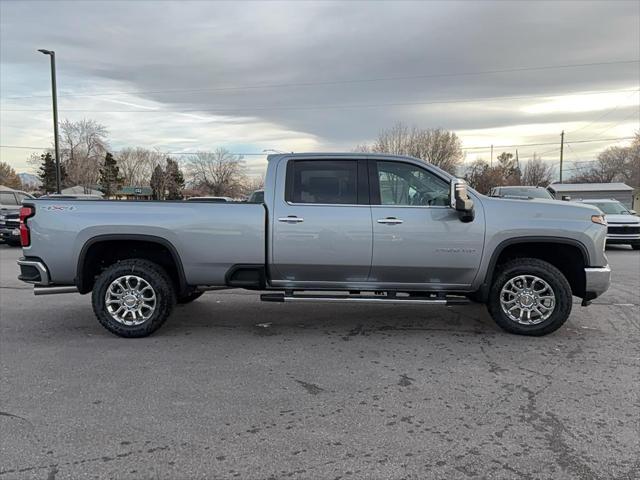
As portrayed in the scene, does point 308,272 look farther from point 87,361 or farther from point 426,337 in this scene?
point 87,361

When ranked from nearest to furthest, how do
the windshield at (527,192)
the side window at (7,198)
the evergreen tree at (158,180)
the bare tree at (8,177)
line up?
the windshield at (527,192)
the side window at (7,198)
the evergreen tree at (158,180)
the bare tree at (8,177)

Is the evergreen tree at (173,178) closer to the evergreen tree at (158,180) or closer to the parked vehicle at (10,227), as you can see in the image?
the evergreen tree at (158,180)

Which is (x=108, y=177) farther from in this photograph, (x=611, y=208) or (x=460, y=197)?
(x=460, y=197)

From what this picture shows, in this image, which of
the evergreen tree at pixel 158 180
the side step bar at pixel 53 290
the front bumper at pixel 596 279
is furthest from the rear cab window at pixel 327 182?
the evergreen tree at pixel 158 180

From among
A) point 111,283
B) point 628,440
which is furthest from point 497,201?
point 111,283

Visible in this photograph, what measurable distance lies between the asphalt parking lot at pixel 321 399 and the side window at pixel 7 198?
13.8 metres

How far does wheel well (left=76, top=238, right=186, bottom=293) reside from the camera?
5.46m

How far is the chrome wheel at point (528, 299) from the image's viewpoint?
17.7 feet

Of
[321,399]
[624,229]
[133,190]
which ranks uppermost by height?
[133,190]

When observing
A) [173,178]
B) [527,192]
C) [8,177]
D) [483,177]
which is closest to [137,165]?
[173,178]

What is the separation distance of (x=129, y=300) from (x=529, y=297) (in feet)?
14.5

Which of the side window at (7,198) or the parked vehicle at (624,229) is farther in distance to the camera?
the side window at (7,198)

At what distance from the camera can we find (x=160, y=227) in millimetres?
5383

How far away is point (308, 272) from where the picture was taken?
550cm
